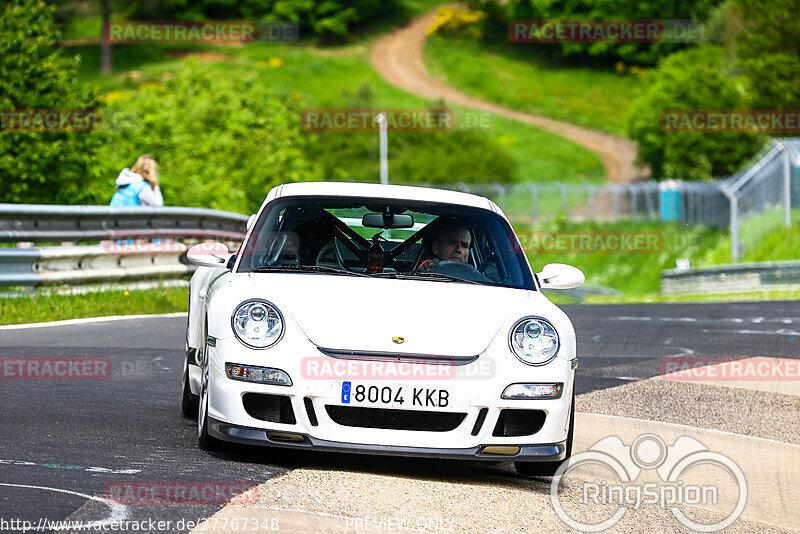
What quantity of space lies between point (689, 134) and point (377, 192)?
63.5 m

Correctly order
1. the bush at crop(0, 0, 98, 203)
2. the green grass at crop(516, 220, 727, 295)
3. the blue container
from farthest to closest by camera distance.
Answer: the blue container < the green grass at crop(516, 220, 727, 295) < the bush at crop(0, 0, 98, 203)

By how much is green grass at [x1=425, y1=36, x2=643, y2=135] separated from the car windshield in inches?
3286

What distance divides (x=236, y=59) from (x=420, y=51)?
16429 millimetres

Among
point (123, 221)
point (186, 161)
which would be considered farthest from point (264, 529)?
point (186, 161)

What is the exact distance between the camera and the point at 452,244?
7.45 metres

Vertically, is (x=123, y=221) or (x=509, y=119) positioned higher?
(x=509, y=119)

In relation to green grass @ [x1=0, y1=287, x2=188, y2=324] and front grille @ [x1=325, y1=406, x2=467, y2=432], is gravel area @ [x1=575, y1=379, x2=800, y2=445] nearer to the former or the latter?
front grille @ [x1=325, y1=406, x2=467, y2=432]

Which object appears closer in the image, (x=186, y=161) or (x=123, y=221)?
(x=123, y=221)

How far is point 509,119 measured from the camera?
299ft

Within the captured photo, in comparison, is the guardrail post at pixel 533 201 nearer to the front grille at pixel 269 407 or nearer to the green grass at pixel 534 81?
the green grass at pixel 534 81

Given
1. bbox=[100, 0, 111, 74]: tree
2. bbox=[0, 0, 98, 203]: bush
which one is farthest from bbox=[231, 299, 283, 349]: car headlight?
bbox=[100, 0, 111, 74]: tree

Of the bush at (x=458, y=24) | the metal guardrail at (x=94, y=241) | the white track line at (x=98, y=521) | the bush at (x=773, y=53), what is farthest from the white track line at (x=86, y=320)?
the bush at (x=458, y=24)

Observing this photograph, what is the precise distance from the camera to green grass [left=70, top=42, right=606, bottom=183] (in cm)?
8025

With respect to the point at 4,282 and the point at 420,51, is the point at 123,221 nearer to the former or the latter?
the point at 4,282
